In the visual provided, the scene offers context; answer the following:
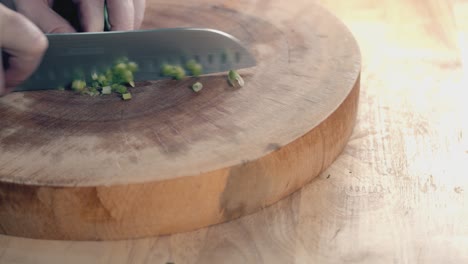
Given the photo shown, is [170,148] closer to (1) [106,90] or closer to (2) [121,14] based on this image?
(1) [106,90]

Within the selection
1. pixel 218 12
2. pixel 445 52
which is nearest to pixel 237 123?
pixel 218 12

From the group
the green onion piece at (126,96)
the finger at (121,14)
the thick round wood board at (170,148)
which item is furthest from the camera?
the finger at (121,14)

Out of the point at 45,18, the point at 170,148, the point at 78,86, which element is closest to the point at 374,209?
the point at 170,148

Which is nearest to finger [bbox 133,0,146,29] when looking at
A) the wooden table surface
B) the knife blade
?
the knife blade

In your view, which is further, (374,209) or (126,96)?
(126,96)

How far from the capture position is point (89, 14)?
4.37 ft

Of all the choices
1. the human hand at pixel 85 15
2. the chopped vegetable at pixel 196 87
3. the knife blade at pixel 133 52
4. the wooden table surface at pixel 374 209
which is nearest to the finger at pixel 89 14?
the human hand at pixel 85 15

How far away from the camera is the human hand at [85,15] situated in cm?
133

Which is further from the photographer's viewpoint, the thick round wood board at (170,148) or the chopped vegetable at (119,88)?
the chopped vegetable at (119,88)

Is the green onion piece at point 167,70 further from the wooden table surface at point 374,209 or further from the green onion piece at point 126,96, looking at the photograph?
the wooden table surface at point 374,209

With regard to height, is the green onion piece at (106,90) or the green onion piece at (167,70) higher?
the green onion piece at (167,70)

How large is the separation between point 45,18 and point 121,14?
0.14 m

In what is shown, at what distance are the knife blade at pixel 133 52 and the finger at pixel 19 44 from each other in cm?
5

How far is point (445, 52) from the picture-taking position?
1.56 metres
